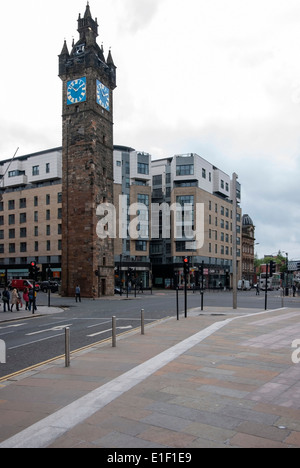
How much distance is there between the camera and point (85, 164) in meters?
46.9

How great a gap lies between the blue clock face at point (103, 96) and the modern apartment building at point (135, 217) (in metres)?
24.1

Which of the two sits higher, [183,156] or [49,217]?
[183,156]

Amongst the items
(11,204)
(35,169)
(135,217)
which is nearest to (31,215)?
(11,204)

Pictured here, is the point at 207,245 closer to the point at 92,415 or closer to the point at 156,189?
the point at 156,189

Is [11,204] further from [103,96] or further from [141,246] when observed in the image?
[103,96]

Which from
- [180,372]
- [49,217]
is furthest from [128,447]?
[49,217]

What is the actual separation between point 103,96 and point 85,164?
31.1 feet

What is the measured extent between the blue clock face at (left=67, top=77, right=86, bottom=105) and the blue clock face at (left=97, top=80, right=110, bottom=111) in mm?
1842

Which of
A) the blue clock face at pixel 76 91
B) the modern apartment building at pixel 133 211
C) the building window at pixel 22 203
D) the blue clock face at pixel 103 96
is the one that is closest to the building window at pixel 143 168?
the modern apartment building at pixel 133 211

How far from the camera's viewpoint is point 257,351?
11.5m

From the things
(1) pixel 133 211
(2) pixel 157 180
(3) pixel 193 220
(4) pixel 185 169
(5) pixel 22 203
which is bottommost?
(3) pixel 193 220

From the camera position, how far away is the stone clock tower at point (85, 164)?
152ft

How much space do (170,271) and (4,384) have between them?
229ft
